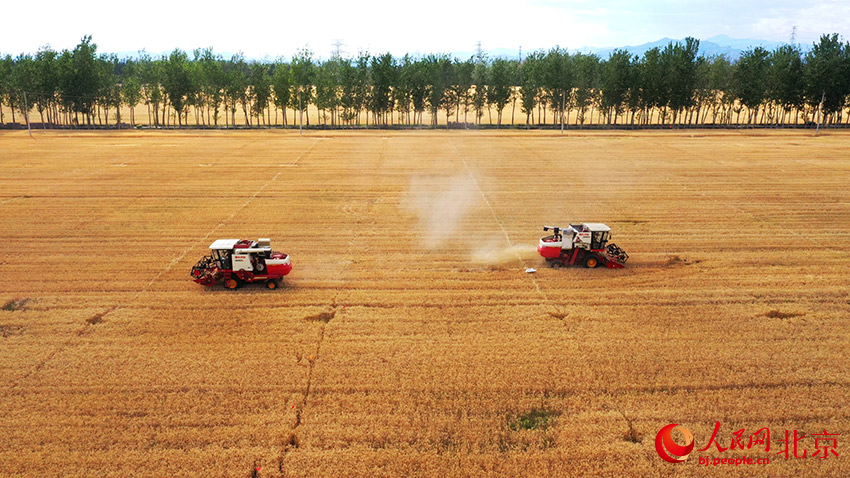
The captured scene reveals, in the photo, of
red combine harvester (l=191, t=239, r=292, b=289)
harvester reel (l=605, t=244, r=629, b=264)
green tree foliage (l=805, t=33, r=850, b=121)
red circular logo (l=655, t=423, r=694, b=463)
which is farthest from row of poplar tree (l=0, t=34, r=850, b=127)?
red circular logo (l=655, t=423, r=694, b=463)

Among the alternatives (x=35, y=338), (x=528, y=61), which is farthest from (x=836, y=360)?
(x=528, y=61)

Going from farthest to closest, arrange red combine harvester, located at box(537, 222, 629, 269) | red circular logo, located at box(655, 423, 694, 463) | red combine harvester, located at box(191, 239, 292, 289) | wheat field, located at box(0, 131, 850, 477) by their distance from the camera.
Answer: red combine harvester, located at box(537, 222, 629, 269) → red combine harvester, located at box(191, 239, 292, 289) → wheat field, located at box(0, 131, 850, 477) → red circular logo, located at box(655, 423, 694, 463)

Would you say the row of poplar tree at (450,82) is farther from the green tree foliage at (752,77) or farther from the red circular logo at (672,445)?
the red circular logo at (672,445)

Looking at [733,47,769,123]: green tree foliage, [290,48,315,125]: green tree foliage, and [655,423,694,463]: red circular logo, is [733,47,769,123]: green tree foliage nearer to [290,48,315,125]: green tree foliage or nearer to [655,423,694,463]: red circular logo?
[290,48,315,125]: green tree foliage

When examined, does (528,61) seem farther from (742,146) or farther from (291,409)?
(291,409)

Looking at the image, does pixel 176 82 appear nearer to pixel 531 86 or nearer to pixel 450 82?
pixel 450 82

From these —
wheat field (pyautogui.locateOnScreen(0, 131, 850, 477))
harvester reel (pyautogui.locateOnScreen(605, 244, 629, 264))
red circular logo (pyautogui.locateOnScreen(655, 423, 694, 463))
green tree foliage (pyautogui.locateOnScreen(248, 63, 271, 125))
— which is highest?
green tree foliage (pyautogui.locateOnScreen(248, 63, 271, 125))

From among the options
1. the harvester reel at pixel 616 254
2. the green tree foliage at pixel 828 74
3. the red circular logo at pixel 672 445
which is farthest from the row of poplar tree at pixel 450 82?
the red circular logo at pixel 672 445
